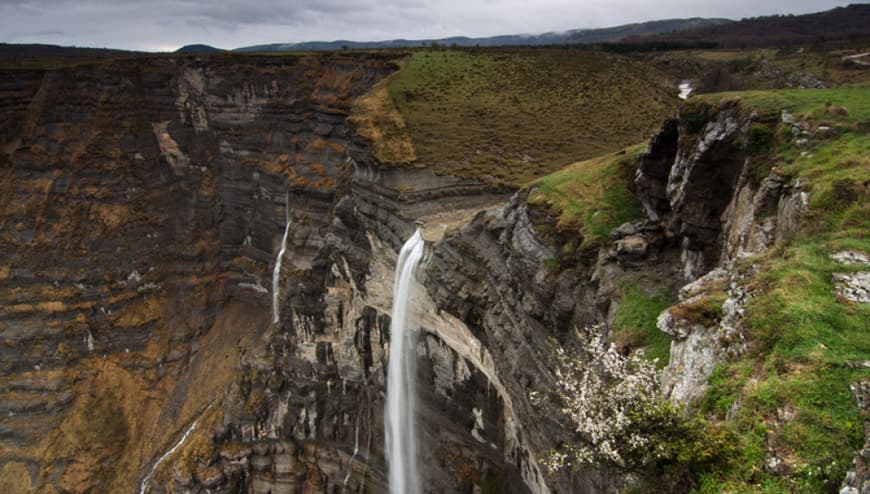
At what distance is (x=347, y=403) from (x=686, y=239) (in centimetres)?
3279

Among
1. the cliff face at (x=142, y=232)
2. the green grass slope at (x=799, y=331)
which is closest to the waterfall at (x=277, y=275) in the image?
the cliff face at (x=142, y=232)

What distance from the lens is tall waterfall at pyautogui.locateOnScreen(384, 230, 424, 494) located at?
33469 mm

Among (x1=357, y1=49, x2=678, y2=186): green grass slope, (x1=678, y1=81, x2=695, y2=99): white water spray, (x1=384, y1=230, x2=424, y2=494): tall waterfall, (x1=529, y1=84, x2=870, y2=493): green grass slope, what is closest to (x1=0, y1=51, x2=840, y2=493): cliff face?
(x1=529, y1=84, x2=870, y2=493): green grass slope

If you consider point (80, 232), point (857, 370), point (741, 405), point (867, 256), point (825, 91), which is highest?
point (825, 91)

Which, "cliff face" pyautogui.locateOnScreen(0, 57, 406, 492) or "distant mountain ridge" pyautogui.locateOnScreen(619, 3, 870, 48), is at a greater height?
"distant mountain ridge" pyautogui.locateOnScreen(619, 3, 870, 48)

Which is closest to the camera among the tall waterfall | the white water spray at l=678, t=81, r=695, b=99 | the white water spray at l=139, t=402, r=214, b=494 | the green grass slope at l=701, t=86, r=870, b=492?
the green grass slope at l=701, t=86, r=870, b=492

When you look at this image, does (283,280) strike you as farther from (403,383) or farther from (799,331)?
(799,331)

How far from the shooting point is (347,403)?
42.5 m

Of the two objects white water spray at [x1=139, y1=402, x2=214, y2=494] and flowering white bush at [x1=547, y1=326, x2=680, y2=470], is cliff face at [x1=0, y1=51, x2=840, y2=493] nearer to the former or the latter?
white water spray at [x1=139, y1=402, x2=214, y2=494]

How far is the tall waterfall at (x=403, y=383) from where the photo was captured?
33469 mm

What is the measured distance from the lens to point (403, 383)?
114ft

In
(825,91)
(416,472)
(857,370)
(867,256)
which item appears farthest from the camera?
(416,472)

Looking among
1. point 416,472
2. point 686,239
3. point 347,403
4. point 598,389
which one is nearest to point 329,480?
point 347,403

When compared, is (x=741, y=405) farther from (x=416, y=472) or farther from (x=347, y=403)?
(x=347, y=403)
